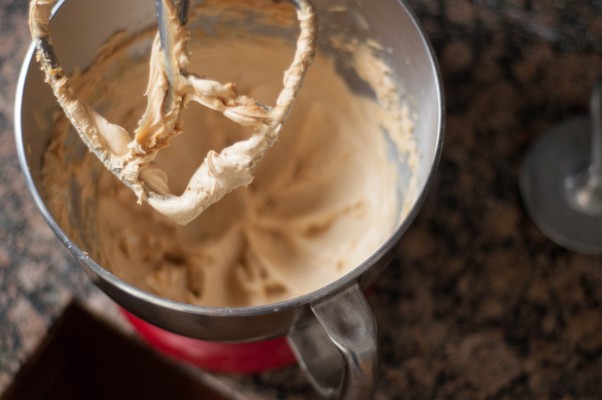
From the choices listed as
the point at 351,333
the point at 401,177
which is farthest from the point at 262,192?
the point at 351,333

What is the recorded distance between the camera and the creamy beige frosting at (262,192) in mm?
670

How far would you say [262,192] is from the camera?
29.7 inches

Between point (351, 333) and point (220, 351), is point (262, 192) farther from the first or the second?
point (351, 333)

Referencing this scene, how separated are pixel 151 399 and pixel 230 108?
364 mm

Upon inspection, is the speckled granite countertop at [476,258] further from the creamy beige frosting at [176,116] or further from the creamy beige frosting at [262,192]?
the creamy beige frosting at [176,116]

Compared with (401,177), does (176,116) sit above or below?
above

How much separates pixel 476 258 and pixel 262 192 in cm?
21

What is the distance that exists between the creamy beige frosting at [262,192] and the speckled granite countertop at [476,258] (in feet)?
0.20

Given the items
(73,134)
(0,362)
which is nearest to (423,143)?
(73,134)

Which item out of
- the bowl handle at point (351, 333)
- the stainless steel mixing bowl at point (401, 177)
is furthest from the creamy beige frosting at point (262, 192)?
the bowl handle at point (351, 333)

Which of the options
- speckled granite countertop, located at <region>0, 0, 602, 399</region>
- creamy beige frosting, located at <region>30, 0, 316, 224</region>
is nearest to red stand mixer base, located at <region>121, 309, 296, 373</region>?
speckled granite countertop, located at <region>0, 0, 602, 399</region>

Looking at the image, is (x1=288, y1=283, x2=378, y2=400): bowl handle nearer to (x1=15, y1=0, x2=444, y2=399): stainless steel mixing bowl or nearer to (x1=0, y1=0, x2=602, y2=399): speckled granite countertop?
(x1=15, y1=0, x2=444, y2=399): stainless steel mixing bowl

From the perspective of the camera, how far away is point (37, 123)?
585mm

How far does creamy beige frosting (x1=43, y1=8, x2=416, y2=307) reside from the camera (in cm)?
67
